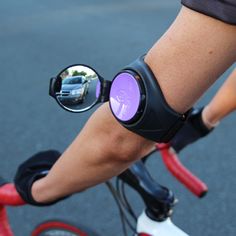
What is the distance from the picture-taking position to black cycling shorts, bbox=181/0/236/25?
2.53 ft

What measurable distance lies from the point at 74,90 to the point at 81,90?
1 cm

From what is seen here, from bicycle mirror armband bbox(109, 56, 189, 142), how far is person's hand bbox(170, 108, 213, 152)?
85 cm

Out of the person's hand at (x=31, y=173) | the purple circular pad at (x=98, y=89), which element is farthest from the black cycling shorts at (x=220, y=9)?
the person's hand at (x=31, y=173)

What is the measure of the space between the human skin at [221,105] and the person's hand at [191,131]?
0.02m

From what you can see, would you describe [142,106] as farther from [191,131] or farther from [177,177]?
[191,131]

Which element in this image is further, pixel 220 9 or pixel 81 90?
pixel 81 90

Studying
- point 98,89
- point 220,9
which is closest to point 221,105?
point 98,89

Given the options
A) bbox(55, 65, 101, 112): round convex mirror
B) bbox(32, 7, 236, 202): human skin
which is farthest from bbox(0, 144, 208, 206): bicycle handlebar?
bbox(55, 65, 101, 112): round convex mirror

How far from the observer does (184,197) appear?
2.91m

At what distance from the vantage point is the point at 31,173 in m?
1.22

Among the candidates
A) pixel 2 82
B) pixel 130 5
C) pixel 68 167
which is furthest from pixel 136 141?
pixel 130 5

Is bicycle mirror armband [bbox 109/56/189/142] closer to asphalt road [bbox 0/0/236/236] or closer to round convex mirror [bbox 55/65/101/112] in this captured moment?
round convex mirror [bbox 55/65/101/112]

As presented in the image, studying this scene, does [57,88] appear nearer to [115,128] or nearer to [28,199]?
[115,128]

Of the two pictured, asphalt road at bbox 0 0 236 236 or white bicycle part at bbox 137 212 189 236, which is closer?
white bicycle part at bbox 137 212 189 236
